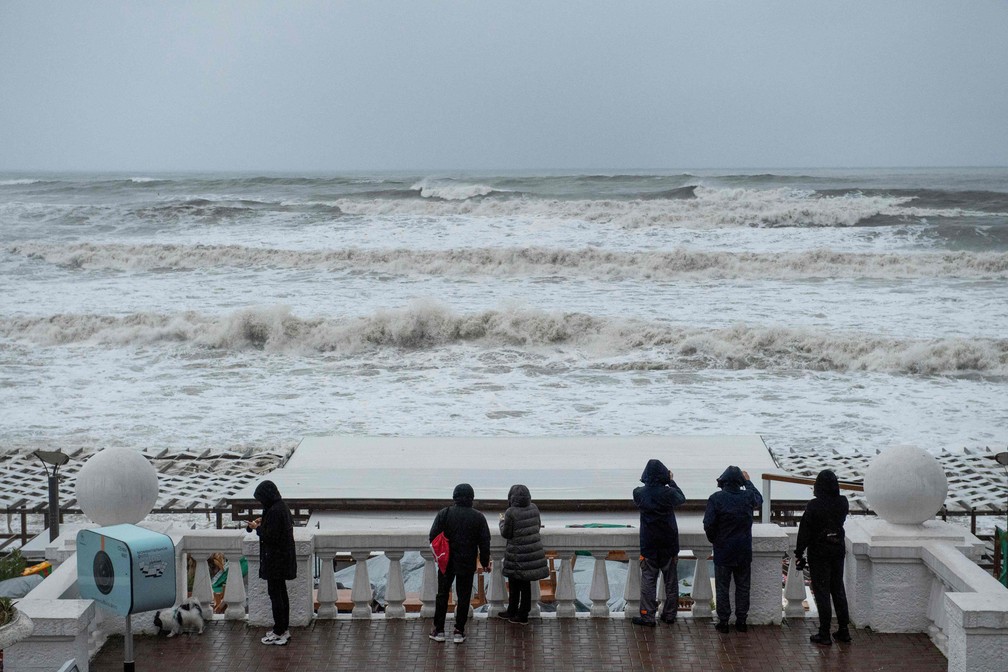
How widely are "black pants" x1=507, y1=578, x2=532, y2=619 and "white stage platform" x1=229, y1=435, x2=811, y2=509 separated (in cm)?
410

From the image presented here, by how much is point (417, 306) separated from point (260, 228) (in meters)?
14.3

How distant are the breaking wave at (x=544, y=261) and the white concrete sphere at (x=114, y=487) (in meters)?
36.3

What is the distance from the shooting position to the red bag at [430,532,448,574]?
675 centimetres

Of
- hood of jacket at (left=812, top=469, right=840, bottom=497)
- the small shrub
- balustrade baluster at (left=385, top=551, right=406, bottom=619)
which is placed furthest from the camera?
balustrade baluster at (left=385, top=551, right=406, bottom=619)

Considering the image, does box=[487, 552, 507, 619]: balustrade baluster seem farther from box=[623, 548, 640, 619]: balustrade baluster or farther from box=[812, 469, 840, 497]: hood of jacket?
box=[812, 469, 840, 497]: hood of jacket

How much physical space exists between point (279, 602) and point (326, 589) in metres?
0.49

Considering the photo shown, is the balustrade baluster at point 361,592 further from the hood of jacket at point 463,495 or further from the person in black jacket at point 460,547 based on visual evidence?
the hood of jacket at point 463,495

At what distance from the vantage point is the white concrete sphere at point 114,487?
671 centimetres

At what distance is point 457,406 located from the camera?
27453 millimetres

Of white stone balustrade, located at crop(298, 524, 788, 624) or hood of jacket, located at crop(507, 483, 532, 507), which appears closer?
hood of jacket, located at crop(507, 483, 532, 507)

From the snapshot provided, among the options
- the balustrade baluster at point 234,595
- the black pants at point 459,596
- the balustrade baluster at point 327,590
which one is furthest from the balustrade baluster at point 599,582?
the balustrade baluster at point 234,595

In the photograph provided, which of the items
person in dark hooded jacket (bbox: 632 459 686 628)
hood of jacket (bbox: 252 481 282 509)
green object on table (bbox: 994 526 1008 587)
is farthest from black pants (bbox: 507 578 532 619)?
green object on table (bbox: 994 526 1008 587)

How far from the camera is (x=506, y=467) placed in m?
12.9

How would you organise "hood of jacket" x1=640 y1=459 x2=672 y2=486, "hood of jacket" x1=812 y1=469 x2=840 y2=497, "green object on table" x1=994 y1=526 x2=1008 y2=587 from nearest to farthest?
"hood of jacket" x1=812 y1=469 x2=840 y2=497, "hood of jacket" x1=640 y1=459 x2=672 y2=486, "green object on table" x1=994 y1=526 x2=1008 y2=587
